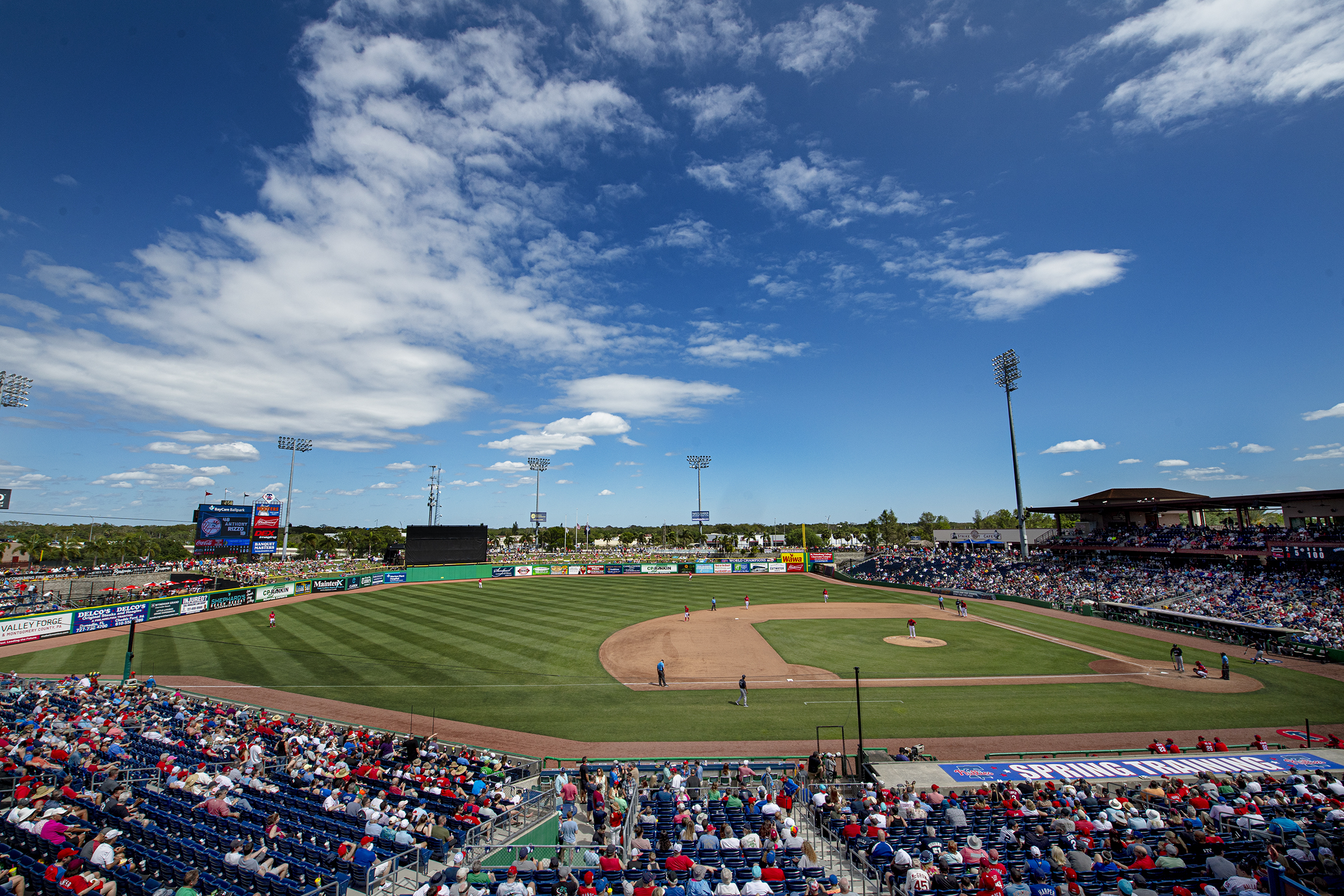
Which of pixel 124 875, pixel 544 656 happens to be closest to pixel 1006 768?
pixel 124 875

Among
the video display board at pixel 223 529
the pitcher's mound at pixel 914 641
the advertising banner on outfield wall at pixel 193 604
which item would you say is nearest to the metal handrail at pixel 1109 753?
the pitcher's mound at pixel 914 641

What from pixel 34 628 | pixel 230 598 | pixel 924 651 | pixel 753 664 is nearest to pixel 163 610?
pixel 230 598

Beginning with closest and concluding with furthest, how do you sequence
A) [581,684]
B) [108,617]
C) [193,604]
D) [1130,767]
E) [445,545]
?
[1130,767]
[581,684]
[108,617]
[193,604]
[445,545]

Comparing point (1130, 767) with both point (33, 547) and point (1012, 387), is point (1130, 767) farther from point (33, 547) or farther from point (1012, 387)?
point (33, 547)

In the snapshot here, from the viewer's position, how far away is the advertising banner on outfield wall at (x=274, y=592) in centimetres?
5425

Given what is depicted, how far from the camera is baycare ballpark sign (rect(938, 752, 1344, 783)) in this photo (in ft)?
50.7

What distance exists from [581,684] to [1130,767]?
68.9 ft

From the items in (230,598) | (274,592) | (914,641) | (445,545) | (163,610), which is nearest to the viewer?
(914,641)

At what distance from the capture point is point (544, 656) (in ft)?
106

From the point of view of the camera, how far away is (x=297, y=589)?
5803cm

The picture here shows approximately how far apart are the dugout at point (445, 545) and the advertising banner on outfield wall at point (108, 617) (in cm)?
3063

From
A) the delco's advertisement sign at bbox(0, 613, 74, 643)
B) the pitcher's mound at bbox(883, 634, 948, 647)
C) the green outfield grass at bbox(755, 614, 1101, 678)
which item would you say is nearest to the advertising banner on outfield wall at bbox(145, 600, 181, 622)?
the delco's advertisement sign at bbox(0, 613, 74, 643)

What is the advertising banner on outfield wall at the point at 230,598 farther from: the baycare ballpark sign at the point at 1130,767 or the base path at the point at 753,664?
the baycare ballpark sign at the point at 1130,767

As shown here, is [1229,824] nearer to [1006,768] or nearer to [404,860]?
[1006,768]
